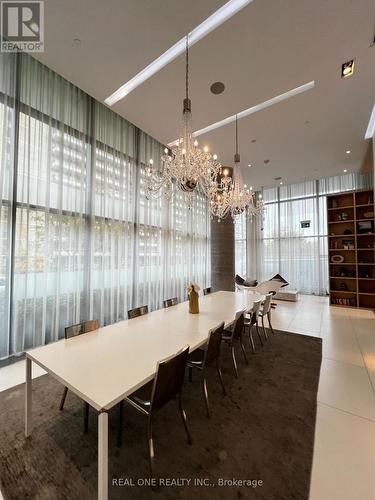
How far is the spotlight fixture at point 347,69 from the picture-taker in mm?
3066

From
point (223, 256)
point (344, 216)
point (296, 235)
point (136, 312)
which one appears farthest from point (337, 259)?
point (136, 312)

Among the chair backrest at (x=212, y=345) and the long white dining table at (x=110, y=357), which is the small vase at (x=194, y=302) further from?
the chair backrest at (x=212, y=345)

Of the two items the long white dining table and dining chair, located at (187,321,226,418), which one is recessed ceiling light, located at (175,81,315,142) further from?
dining chair, located at (187,321,226,418)

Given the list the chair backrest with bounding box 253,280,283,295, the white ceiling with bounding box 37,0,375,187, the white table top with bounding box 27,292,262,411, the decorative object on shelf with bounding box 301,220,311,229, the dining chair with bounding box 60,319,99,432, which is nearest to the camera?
the white table top with bounding box 27,292,262,411

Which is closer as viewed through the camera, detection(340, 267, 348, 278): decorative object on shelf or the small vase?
the small vase

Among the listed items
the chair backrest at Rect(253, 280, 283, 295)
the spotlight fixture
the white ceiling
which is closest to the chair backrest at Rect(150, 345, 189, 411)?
the white ceiling

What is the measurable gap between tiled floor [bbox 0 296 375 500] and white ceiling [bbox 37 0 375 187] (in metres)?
4.36

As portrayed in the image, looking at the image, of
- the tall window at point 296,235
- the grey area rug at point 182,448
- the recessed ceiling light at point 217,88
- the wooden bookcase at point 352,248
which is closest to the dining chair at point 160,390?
the grey area rug at point 182,448

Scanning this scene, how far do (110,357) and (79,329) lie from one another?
0.70 meters

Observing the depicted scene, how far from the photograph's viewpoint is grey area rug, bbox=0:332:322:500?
1.36m

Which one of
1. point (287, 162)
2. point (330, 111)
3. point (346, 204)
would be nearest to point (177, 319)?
point (330, 111)

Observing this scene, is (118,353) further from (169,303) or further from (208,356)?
(169,303)

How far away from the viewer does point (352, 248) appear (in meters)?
6.06

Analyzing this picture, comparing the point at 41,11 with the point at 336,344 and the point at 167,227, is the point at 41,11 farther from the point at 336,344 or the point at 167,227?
the point at 336,344
